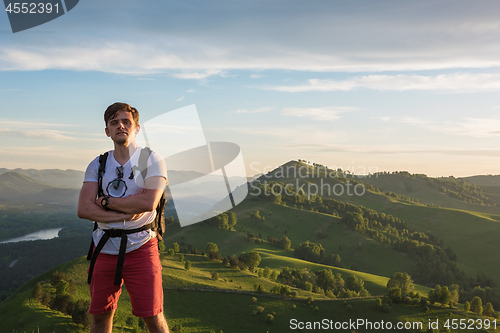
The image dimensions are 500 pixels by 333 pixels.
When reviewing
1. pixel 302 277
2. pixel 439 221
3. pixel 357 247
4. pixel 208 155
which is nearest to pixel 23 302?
pixel 208 155

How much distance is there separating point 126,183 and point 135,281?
1.51 m

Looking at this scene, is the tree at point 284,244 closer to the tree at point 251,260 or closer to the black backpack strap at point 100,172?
the tree at point 251,260

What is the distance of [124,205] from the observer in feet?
16.6

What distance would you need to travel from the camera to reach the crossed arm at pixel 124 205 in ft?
16.5

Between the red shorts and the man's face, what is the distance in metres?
1.71

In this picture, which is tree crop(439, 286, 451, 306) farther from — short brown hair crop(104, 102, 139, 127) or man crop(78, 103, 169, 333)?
short brown hair crop(104, 102, 139, 127)

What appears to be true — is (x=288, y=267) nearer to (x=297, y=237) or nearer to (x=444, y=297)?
(x=444, y=297)

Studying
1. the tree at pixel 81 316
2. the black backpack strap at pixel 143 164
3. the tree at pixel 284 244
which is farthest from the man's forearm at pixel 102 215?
the tree at pixel 284 244

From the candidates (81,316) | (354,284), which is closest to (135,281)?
(81,316)

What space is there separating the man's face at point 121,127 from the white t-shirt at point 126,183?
0.92 feet

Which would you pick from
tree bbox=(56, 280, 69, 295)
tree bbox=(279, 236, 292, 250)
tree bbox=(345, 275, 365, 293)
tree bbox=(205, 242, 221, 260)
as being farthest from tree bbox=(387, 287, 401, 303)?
tree bbox=(279, 236, 292, 250)

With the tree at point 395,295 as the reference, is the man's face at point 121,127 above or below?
above

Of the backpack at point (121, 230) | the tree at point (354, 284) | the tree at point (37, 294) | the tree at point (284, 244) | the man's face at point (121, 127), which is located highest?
the man's face at point (121, 127)

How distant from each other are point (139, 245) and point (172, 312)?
185 ft
